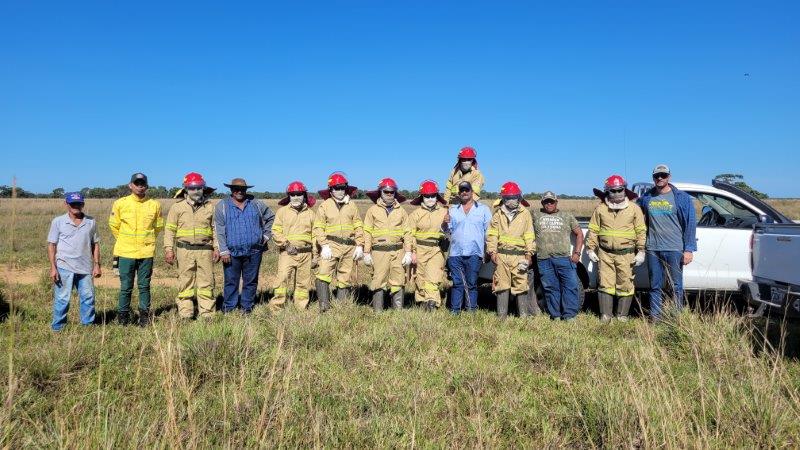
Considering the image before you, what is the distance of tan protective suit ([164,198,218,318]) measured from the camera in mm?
7016

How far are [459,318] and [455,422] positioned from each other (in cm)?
302

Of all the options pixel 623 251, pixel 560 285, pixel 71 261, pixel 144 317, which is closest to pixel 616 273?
pixel 623 251

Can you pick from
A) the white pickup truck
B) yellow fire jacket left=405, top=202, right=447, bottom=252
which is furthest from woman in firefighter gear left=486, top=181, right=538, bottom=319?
the white pickup truck

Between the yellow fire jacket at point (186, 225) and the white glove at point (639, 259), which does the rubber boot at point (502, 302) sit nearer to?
the white glove at point (639, 259)

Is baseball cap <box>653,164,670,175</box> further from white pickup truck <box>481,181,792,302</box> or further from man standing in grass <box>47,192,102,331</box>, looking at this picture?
man standing in grass <box>47,192,102,331</box>

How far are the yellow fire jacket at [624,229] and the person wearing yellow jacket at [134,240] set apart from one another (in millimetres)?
5911

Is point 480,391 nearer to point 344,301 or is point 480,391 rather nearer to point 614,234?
point 344,301

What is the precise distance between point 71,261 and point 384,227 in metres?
3.88

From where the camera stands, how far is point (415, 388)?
404 cm

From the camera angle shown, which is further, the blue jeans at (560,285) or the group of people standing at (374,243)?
the blue jeans at (560,285)

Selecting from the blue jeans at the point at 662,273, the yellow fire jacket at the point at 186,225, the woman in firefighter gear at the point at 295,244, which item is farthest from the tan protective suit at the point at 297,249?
the blue jeans at the point at 662,273

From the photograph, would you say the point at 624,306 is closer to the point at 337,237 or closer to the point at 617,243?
the point at 617,243

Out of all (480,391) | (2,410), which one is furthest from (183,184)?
(480,391)

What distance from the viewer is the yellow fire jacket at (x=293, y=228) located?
294 inches
